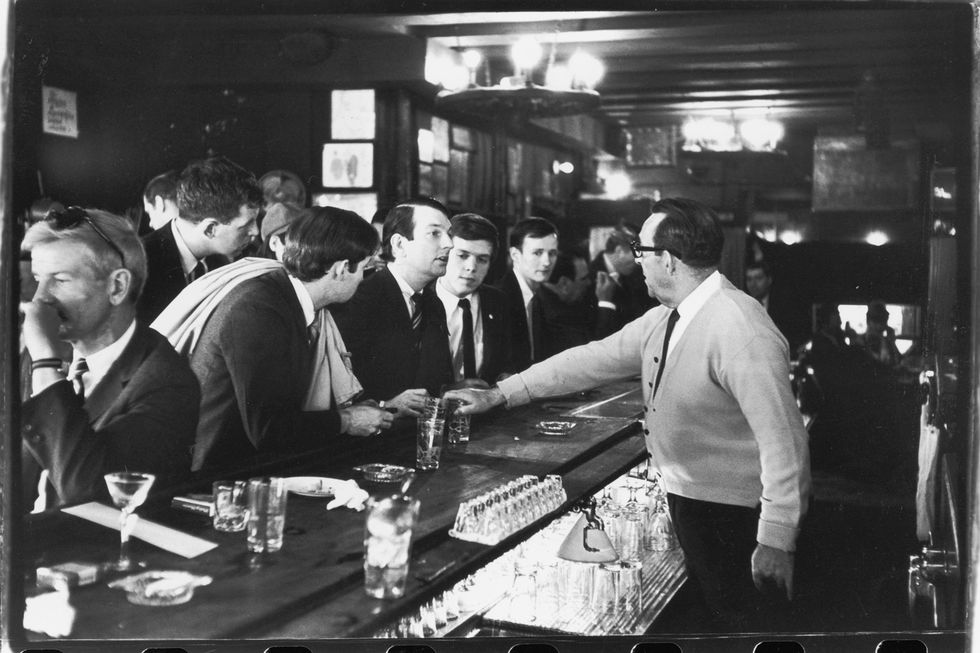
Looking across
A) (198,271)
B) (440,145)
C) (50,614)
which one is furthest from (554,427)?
(50,614)

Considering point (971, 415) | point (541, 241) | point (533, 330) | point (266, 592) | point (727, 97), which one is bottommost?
point (266, 592)

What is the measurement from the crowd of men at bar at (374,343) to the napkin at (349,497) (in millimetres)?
356

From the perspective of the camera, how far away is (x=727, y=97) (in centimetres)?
298

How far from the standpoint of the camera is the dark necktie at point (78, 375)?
268 centimetres

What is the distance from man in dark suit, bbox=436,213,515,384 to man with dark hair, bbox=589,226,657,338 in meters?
0.32

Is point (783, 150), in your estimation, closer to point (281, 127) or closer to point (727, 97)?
point (727, 97)

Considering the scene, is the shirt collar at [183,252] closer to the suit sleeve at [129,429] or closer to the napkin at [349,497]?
the suit sleeve at [129,429]

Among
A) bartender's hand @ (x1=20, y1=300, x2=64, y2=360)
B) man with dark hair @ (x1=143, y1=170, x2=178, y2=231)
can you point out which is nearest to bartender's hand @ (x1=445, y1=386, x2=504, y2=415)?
man with dark hair @ (x1=143, y1=170, x2=178, y2=231)

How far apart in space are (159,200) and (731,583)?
2123mm

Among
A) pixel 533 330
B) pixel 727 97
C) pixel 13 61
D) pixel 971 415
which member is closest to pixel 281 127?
pixel 13 61

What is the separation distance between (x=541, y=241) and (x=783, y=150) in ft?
2.74

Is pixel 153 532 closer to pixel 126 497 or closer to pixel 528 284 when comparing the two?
pixel 126 497

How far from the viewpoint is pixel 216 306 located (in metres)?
2.73

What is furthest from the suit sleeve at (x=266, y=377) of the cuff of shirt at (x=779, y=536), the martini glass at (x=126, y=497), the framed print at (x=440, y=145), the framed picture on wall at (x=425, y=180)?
the cuff of shirt at (x=779, y=536)
